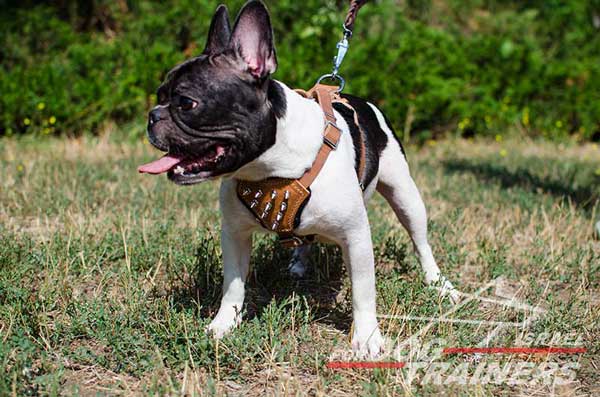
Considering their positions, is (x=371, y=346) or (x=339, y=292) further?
(x=339, y=292)

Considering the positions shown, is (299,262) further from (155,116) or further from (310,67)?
(310,67)

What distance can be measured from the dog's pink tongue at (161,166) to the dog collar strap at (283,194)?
33cm

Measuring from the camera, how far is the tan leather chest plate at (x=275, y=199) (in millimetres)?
2873

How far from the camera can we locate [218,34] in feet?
9.52

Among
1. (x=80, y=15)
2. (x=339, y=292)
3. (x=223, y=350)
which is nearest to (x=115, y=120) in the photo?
(x=80, y=15)

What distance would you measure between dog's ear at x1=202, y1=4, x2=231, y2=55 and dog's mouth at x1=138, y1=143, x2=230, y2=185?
454 millimetres

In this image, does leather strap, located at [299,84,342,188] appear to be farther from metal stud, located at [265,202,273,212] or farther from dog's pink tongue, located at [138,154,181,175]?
dog's pink tongue, located at [138,154,181,175]

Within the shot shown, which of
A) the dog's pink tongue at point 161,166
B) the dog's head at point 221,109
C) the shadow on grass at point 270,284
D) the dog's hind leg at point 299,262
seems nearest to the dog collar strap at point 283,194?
the dog's head at point 221,109

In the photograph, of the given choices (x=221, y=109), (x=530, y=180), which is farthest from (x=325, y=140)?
(x=530, y=180)

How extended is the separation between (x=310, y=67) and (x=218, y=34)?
19.6 feet

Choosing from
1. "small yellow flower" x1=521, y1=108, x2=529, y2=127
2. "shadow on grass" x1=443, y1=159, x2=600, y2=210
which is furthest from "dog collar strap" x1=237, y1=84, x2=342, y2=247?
"small yellow flower" x1=521, y1=108, x2=529, y2=127

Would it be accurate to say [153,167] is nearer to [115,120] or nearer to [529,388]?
[529,388]

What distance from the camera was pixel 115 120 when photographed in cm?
853

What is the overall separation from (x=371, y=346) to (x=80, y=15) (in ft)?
28.5
